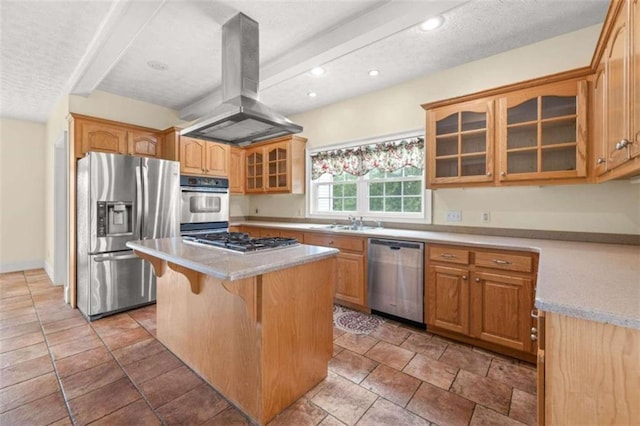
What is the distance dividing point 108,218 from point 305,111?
296 cm

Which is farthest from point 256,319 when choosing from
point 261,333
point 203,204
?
point 203,204

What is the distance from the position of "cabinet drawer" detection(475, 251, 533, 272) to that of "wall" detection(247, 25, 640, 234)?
61 centimetres

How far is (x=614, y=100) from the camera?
162 centimetres

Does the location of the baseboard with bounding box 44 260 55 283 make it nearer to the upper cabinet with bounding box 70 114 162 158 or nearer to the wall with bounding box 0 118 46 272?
the wall with bounding box 0 118 46 272

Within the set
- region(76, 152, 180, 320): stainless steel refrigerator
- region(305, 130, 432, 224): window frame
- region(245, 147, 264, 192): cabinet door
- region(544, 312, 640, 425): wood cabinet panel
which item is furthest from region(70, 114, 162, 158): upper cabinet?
region(544, 312, 640, 425): wood cabinet panel

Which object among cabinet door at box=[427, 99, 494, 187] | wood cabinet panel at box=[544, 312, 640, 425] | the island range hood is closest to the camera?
wood cabinet panel at box=[544, 312, 640, 425]

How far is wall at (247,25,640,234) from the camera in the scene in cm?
233

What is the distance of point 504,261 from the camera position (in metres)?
2.28

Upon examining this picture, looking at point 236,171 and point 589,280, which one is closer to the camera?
point 589,280

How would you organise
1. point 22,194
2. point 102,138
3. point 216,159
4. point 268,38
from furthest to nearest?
point 22,194
point 216,159
point 102,138
point 268,38

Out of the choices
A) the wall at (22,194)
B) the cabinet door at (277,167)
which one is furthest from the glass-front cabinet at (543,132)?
the wall at (22,194)

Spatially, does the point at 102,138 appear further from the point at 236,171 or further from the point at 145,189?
the point at 236,171

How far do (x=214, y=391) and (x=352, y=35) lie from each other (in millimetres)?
2816

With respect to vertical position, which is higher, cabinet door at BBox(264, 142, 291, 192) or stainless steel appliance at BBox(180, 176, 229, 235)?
cabinet door at BBox(264, 142, 291, 192)
